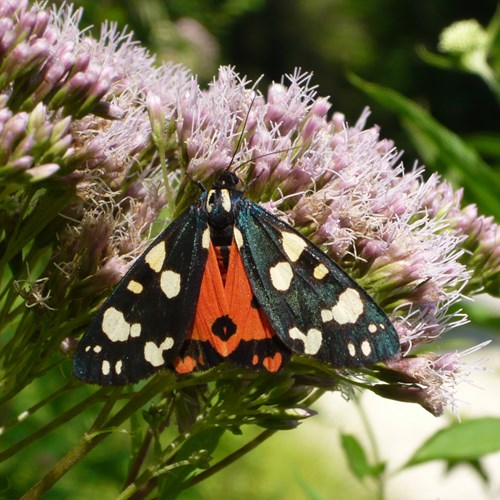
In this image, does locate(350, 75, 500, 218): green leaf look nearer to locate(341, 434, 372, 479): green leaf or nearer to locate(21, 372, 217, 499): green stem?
locate(341, 434, 372, 479): green leaf

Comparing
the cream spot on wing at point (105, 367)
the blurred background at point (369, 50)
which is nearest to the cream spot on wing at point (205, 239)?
the cream spot on wing at point (105, 367)

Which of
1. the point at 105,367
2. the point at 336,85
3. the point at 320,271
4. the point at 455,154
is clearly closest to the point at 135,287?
the point at 105,367

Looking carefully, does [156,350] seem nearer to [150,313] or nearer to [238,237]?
[150,313]

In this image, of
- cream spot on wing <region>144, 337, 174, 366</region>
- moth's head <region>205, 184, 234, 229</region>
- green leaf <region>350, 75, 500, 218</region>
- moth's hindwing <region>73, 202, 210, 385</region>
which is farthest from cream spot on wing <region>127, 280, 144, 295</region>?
green leaf <region>350, 75, 500, 218</region>

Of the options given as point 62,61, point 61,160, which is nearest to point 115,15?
point 62,61

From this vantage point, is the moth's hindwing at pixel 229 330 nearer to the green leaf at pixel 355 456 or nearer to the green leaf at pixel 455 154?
the green leaf at pixel 355 456

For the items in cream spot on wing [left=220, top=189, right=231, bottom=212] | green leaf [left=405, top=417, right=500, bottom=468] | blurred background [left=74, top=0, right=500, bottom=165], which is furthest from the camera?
blurred background [left=74, top=0, right=500, bottom=165]

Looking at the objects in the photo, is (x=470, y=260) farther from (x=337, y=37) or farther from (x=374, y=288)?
(x=337, y=37)
